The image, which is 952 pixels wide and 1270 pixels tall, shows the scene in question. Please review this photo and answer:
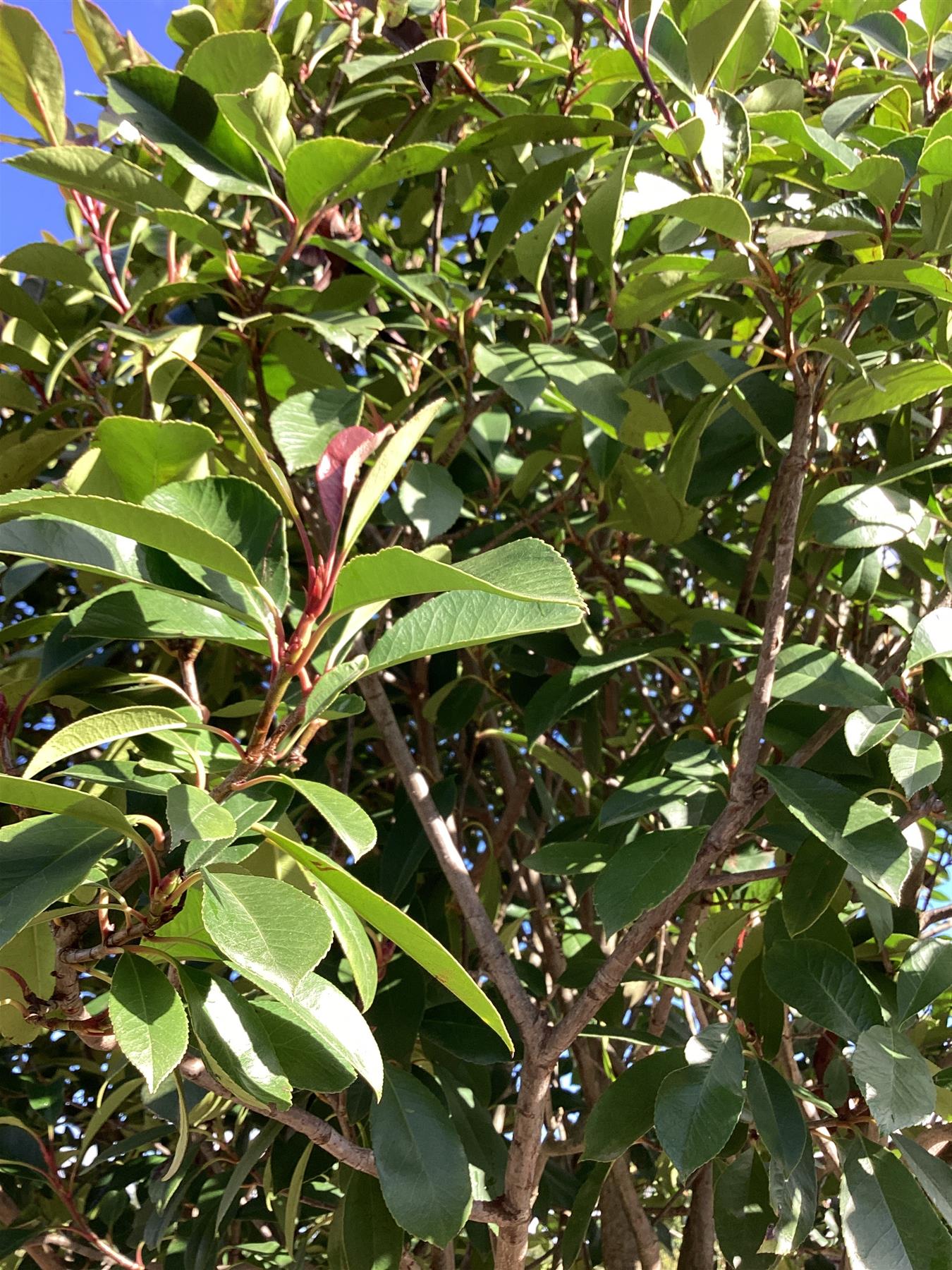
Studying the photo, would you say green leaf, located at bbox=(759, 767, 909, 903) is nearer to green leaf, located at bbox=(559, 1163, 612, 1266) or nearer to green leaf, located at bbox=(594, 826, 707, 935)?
green leaf, located at bbox=(594, 826, 707, 935)

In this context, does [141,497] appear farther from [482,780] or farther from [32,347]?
[482,780]

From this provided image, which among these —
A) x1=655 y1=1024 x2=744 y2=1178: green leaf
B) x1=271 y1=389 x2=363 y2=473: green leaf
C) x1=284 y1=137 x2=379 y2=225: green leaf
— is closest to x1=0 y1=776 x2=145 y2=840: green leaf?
x1=271 y1=389 x2=363 y2=473: green leaf

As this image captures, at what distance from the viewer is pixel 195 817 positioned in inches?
26.1

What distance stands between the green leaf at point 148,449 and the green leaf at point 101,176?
345mm

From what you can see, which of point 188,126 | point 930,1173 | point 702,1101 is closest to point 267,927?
point 702,1101

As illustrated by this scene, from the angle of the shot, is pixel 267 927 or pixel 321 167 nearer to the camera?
pixel 267 927

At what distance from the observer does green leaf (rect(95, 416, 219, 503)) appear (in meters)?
0.80

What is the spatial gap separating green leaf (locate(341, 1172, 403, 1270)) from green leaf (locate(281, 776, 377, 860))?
571mm

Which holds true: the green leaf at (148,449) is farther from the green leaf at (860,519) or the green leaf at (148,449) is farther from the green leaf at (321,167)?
the green leaf at (860,519)

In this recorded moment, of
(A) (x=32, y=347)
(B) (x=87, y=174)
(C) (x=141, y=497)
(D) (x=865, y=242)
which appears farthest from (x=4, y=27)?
(D) (x=865, y=242)

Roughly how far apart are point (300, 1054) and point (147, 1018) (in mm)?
183

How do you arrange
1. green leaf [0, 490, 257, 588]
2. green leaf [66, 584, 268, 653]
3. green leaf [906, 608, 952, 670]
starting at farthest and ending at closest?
green leaf [906, 608, 952, 670] < green leaf [66, 584, 268, 653] < green leaf [0, 490, 257, 588]

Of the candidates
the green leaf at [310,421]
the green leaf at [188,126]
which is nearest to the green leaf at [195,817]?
the green leaf at [310,421]

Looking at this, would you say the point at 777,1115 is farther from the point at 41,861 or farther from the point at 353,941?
the point at 41,861
